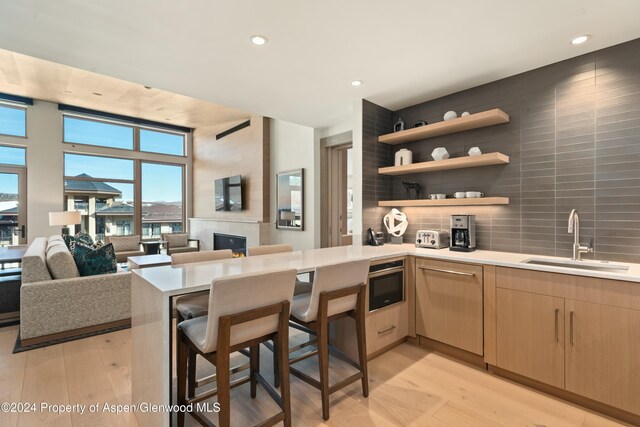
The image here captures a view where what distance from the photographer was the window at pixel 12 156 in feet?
19.6

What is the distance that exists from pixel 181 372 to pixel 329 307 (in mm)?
891

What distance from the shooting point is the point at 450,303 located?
2602 mm

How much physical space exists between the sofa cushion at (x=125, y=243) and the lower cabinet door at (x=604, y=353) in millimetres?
7025

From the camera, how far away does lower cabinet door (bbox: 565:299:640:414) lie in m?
1.81

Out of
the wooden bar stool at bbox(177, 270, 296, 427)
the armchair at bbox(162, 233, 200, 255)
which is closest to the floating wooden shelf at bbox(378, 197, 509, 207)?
the wooden bar stool at bbox(177, 270, 296, 427)

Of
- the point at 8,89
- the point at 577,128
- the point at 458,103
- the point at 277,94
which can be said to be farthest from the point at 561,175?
the point at 8,89

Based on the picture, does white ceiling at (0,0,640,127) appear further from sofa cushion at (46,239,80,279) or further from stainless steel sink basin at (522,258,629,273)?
sofa cushion at (46,239,80,279)

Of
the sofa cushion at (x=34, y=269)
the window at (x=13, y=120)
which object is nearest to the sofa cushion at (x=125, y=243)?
the window at (x=13, y=120)

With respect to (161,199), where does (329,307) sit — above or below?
below

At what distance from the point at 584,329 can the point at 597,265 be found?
557 mm

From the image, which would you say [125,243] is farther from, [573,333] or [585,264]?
[585,264]

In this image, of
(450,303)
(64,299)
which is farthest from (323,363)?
(64,299)

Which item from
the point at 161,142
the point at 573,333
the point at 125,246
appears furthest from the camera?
the point at 161,142

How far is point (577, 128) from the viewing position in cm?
246
